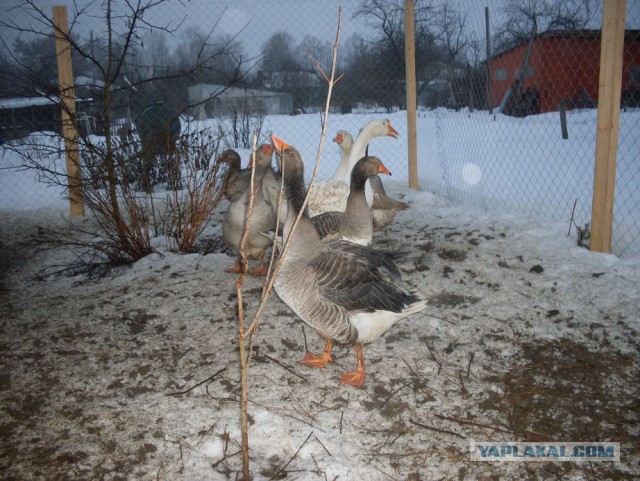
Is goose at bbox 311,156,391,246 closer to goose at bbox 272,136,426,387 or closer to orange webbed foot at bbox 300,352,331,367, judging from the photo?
goose at bbox 272,136,426,387

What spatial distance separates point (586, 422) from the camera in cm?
233

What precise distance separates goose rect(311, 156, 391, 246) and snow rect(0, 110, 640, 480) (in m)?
0.64

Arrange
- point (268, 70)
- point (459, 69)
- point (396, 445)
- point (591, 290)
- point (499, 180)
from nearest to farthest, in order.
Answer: point (396, 445), point (591, 290), point (459, 69), point (499, 180), point (268, 70)

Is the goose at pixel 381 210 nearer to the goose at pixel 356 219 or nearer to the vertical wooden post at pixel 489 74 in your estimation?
the goose at pixel 356 219

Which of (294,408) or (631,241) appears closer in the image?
(294,408)

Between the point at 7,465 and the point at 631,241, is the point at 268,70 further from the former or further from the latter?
the point at 7,465

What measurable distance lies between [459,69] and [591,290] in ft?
13.7

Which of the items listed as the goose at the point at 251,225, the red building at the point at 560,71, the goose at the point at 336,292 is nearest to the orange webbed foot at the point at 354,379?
the goose at the point at 336,292

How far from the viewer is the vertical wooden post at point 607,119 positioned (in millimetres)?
3748

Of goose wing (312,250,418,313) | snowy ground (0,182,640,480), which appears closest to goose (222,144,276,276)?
snowy ground (0,182,640,480)

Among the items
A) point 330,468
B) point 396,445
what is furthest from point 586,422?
point 330,468

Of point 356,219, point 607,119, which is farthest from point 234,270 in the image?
point 607,119

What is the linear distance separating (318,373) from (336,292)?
2.04 feet

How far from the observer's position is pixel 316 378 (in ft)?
9.27
